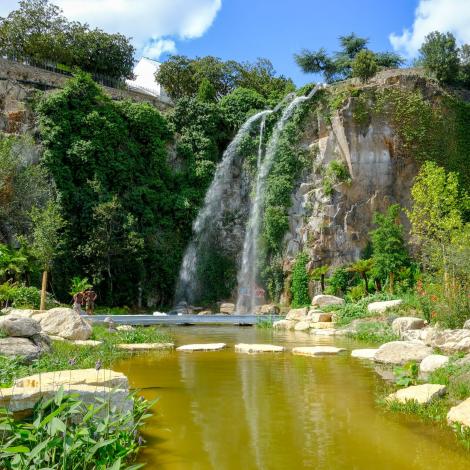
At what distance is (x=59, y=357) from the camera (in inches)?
313

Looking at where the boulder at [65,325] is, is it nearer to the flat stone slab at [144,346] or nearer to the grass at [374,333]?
the flat stone slab at [144,346]

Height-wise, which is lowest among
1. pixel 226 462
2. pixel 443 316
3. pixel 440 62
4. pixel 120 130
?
pixel 226 462

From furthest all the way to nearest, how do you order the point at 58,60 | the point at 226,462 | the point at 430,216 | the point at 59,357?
1. the point at 58,60
2. the point at 430,216
3. the point at 59,357
4. the point at 226,462

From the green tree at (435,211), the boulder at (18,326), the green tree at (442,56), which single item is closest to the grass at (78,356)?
the boulder at (18,326)

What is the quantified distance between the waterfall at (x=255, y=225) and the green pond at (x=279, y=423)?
A: 16.9 meters

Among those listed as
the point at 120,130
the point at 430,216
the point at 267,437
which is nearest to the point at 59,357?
the point at 267,437

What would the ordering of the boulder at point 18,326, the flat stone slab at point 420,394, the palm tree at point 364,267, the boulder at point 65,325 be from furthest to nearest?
1. the palm tree at point 364,267
2. the boulder at point 65,325
3. the boulder at point 18,326
4. the flat stone slab at point 420,394

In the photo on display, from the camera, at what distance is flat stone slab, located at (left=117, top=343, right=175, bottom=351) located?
11.0 m

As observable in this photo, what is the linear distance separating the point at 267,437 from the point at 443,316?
24.1 ft

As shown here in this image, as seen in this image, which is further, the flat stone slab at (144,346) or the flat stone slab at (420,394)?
the flat stone slab at (144,346)

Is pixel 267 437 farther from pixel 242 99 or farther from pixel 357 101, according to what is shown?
pixel 242 99

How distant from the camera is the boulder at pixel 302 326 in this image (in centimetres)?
1700

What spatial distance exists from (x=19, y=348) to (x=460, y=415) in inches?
225

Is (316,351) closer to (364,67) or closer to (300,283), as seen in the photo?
(300,283)
